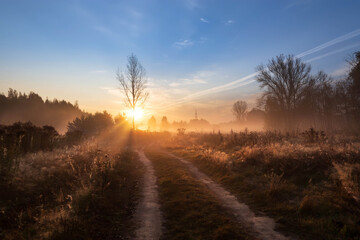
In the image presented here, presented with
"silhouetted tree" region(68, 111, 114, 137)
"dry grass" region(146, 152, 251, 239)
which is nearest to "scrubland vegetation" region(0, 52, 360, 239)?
"dry grass" region(146, 152, 251, 239)

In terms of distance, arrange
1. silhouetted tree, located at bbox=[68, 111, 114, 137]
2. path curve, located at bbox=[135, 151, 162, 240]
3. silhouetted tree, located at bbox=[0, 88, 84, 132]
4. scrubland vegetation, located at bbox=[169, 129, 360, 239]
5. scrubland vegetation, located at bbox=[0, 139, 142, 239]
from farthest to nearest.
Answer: silhouetted tree, located at bbox=[0, 88, 84, 132], silhouetted tree, located at bbox=[68, 111, 114, 137], scrubland vegetation, located at bbox=[169, 129, 360, 239], path curve, located at bbox=[135, 151, 162, 240], scrubland vegetation, located at bbox=[0, 139, 142, 239]

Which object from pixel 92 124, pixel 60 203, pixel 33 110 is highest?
pixel 33 110

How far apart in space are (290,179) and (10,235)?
956cm

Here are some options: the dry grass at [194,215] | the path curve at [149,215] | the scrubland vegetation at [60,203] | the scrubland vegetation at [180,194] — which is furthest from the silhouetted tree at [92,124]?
A: the dry grass at [194,215]

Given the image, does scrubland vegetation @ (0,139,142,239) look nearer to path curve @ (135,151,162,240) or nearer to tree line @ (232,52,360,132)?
path curve @ (135,151,162,240)

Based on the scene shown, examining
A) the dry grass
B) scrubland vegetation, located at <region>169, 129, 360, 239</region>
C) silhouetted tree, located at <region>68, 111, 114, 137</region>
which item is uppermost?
silhouetted tree, located at <region>68, 111, 114, 137</region>

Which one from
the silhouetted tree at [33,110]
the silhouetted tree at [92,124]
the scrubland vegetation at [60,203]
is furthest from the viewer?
the silhouetted tree at [33,110]

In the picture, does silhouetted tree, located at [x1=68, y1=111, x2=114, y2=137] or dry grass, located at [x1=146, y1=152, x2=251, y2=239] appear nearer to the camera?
dry grass, located at [x1=146, y1=152, x2=251, y2=239]

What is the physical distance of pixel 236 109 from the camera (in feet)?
278

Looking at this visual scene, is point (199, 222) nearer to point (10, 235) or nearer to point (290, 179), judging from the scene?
point (10, 235)

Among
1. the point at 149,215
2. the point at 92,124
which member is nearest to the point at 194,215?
the point at 149,215

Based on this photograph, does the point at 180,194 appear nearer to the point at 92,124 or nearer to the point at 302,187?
the point at 302,187

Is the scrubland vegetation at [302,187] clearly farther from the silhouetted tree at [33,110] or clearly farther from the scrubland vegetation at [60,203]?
the silhouetted tree at [33,110]

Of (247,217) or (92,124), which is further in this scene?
(92,124)
